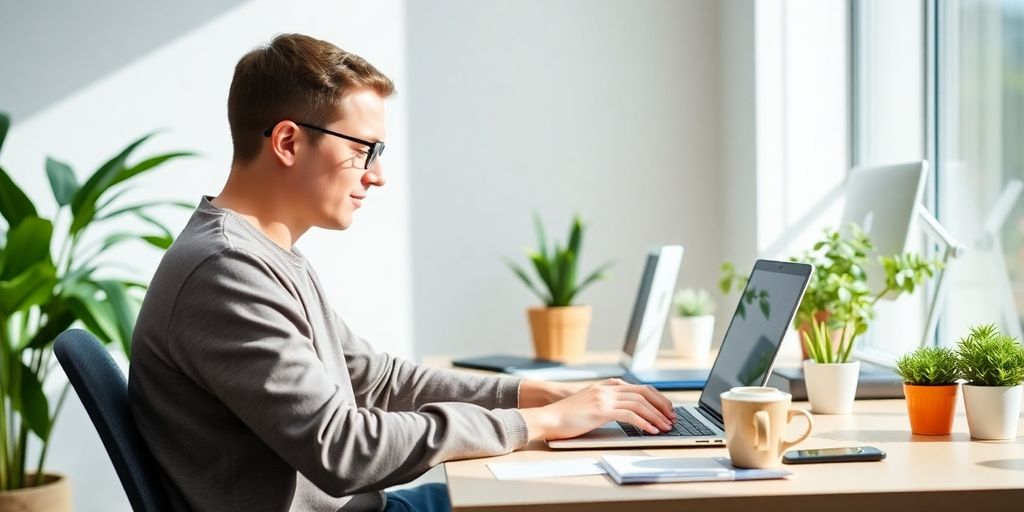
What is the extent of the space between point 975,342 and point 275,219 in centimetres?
103

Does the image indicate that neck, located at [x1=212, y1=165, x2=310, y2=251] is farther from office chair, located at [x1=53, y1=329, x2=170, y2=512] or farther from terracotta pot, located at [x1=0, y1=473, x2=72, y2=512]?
terracotta pot, located at [x1=0, y1=473, x2=72, y2=512]

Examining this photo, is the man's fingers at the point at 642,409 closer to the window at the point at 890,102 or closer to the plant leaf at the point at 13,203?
the window at the point at 890,102

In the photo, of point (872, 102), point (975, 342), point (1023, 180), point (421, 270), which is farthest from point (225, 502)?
point (872, 102)

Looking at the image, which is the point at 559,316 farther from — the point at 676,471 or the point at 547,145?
the point at 676,471

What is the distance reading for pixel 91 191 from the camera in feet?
8.82

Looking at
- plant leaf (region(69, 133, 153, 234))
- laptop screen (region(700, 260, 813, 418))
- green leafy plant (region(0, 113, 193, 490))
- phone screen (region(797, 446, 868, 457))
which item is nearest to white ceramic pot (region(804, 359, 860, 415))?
laptop screen (region(700, 260, 813, 418))

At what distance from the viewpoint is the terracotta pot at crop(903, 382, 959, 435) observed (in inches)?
60.4

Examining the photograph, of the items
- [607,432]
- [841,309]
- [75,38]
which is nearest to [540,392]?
[607,432]

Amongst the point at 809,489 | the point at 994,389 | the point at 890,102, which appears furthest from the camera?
the point at 890,102

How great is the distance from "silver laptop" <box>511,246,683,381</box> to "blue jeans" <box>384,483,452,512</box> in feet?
1.86

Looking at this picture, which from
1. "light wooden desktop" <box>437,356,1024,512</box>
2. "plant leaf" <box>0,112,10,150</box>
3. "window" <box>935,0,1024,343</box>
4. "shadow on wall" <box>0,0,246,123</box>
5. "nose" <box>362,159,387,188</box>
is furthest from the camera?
"shadow on wall" <box>0,0,246,123</box>

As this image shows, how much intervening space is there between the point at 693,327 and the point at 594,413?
1264 mm

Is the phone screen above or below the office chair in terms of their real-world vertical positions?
below

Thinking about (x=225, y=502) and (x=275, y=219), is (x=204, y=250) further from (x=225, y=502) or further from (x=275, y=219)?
(x=225, y=502)
